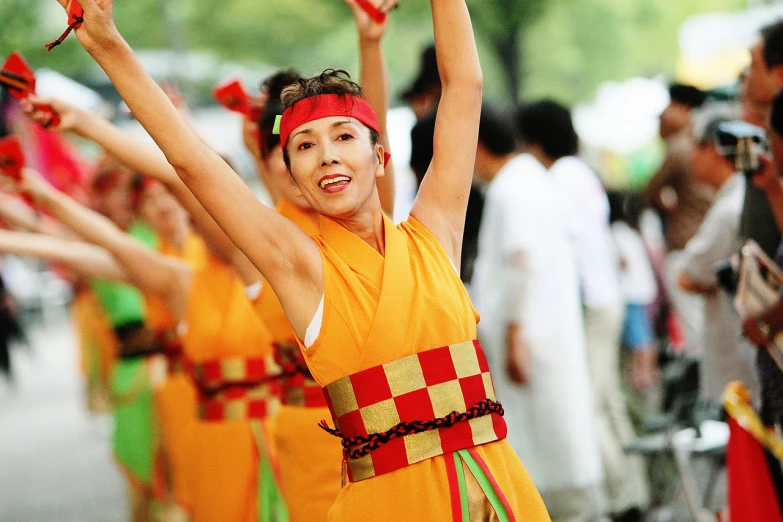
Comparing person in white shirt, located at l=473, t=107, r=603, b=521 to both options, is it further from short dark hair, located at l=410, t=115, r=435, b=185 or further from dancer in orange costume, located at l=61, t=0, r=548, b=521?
dancer in orange costume, located at l=61, t=0, r=548, b=521

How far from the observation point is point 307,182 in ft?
9.12

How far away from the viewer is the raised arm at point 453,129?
2967 mm

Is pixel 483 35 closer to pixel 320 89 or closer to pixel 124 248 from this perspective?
pixel 124 248

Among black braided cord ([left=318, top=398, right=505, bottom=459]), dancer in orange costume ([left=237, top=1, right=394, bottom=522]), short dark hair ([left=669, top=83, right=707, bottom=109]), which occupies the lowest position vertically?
black braided cord ([left=318, top=398, right=505, bottom=459])

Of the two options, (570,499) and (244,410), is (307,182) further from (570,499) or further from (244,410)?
(570,499)

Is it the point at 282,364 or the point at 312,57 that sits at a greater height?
the point at 312,57

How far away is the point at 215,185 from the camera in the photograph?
8.62ft

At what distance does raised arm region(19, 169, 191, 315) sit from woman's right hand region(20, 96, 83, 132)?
1003 millimetres

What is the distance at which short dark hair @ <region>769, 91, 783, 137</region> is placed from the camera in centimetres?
405

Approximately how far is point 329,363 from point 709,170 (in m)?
3.85

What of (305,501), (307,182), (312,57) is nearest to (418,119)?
(305,501)

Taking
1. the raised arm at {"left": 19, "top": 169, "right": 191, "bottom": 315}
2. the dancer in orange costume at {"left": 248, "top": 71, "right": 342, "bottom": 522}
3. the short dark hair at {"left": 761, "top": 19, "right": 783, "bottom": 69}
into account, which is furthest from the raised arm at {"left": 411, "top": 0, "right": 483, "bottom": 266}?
the short dark hair at {"left": 761, "top": 19, "right": 783, "bottom": 69}

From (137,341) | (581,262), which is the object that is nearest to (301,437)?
(137,341)

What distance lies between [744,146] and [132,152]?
2.25 metres
